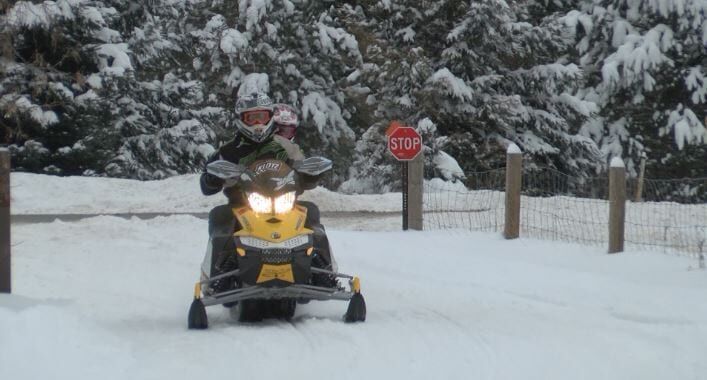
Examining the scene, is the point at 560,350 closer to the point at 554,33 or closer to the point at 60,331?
the point at 60,331

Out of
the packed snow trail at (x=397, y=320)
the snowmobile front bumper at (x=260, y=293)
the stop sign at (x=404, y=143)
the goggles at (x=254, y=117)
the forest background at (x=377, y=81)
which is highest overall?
the forest background at (x=377, y=81)

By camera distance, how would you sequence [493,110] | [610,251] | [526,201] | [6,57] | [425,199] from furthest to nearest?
[493,110] < [425,199] < [526,201] < [6,57] < [610,251]

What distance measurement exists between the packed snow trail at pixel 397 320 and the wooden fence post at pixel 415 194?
143 centimetres

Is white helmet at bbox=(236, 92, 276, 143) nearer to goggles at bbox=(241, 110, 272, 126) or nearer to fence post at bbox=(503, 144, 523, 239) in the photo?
goggles at bbox=(241, 110, 272, 126)

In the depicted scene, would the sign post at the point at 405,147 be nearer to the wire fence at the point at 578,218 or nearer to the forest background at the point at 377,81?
the wire fence at the point at 578,218

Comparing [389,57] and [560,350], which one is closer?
[560,350]

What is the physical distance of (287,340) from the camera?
631cm

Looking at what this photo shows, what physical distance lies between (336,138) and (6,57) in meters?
17.3

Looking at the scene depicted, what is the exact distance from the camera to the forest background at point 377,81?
21.8 m

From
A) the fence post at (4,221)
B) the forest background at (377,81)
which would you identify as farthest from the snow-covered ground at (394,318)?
the forest background at (377,81)

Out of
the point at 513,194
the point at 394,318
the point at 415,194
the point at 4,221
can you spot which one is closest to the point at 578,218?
the point at 415,194

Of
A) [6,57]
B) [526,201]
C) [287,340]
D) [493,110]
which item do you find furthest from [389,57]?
[287,340]

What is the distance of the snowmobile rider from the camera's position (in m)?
7.16

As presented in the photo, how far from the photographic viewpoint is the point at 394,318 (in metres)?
7.17
